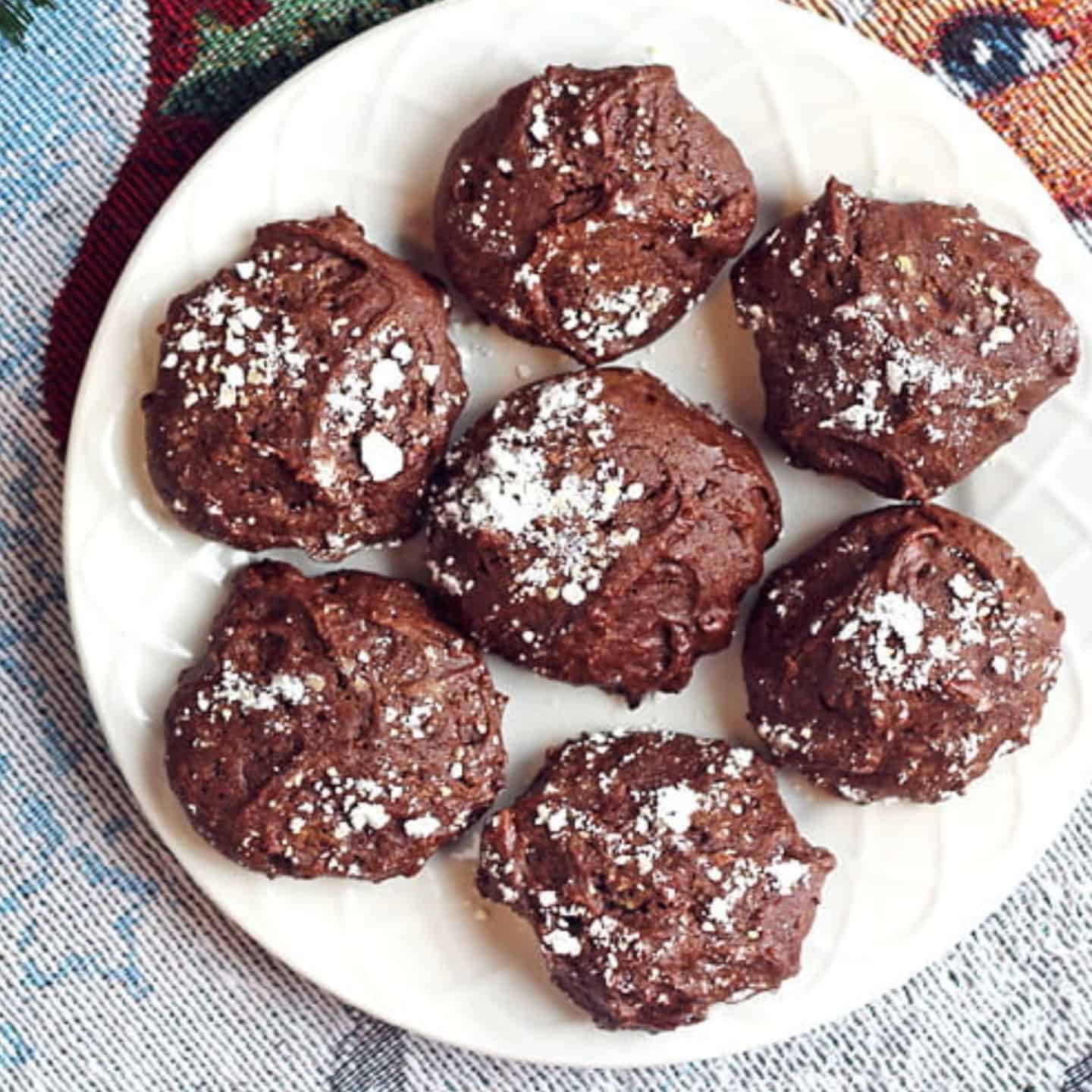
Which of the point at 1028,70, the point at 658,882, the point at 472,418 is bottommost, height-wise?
the point at 658,882

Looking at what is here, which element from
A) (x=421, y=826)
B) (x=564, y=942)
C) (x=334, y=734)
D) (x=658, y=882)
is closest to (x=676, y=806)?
(x=658, y=882)

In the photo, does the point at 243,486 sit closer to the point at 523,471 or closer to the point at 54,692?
the point at 523,471

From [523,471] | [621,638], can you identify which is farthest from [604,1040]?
[523,471]

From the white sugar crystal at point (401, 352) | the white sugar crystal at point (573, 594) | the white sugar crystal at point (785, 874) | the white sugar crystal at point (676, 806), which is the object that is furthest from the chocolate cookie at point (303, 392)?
the white sugar crystal at point (785, 874)

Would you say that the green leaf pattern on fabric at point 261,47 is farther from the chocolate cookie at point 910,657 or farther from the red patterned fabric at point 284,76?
the chocolate cookie at point 910,657

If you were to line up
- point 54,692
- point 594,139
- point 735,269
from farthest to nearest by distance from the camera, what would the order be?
point 54,692 < point 735,269 < point 594,139

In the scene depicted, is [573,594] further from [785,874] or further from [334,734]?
[785,874]
